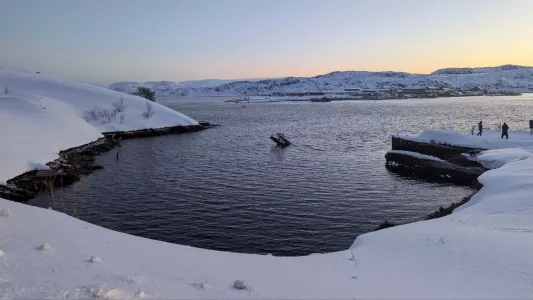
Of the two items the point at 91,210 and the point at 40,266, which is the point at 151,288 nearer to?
the point at 40,266

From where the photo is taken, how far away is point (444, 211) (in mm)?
20000

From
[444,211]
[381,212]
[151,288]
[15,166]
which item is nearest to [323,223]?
[381,212]

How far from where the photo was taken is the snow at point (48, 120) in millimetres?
32406

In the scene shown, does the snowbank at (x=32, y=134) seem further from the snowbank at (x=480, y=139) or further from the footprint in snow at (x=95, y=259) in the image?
the snowbank at (x=480, y=139)

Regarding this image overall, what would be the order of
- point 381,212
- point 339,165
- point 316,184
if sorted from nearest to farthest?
point 381,212 → point 316,184 → point 339,165

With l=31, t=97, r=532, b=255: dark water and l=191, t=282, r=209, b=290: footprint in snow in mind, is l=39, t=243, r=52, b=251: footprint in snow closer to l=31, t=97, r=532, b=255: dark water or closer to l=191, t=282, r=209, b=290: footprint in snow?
l=191, t=282, r=209, b=290: footprint in snow

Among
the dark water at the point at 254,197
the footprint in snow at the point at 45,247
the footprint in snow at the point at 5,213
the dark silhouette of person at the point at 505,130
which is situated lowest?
the dark water at the point at 254,197

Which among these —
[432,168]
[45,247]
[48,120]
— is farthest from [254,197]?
[48,120]

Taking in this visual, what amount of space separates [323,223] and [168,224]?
770 centimetres

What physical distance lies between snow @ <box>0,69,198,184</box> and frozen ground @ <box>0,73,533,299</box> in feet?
66.1

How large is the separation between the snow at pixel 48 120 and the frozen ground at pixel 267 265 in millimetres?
20133

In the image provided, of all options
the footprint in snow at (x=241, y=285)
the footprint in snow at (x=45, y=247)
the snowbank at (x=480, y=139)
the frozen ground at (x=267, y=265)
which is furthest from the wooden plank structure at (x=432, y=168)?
the footprint in snow at (x=45, y=247)

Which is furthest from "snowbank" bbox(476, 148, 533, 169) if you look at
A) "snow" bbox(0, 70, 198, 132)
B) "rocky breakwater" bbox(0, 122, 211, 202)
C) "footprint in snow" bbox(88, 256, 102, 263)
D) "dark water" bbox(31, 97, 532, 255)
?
"snow" bbox(0, 70, 198, 132)

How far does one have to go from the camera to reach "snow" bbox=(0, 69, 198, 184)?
3241 centimetres
